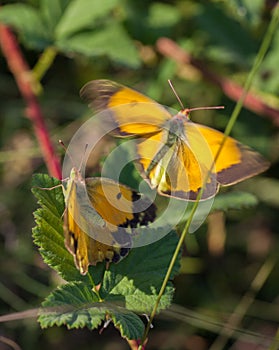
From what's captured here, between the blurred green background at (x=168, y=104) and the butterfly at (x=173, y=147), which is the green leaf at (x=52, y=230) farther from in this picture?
the blurred green background at (x=168, y=104)

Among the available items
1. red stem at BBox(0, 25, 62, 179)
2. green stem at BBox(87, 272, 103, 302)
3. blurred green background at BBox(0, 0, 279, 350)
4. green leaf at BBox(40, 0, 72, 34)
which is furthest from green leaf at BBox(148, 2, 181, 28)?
green stem at BBox(87, 272, 103, 302)

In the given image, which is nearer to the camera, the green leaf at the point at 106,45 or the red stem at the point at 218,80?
the green leaf at the point at 106,45

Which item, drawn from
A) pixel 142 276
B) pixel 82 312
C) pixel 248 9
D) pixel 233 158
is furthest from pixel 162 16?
pixel 82 312

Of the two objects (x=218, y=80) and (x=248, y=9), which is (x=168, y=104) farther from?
(x=248, y=9)

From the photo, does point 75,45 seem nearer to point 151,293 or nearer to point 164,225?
point 164,225

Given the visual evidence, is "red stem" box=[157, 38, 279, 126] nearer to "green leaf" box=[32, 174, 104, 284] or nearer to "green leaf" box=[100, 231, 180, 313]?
"green leaf" box=[100, 231, 180, 313]

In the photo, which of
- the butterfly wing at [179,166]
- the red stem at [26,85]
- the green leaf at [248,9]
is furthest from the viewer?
the green leaf at [248,9]

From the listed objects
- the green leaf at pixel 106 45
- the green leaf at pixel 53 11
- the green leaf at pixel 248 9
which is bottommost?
the green leaf at pixel 106 45

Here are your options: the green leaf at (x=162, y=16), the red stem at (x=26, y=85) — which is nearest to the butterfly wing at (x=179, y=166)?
the red stem at (x=26, y=85)
